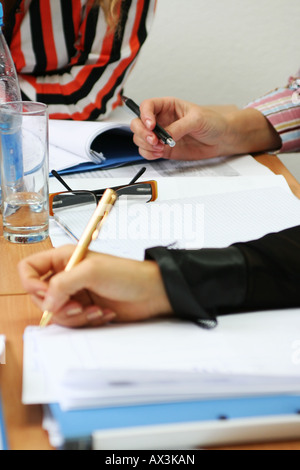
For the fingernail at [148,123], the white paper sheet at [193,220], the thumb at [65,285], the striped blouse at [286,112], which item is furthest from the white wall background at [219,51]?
the thumb at [65,285]

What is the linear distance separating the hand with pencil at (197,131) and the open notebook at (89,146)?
0.16ft

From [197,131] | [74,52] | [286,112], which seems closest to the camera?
[197,131]

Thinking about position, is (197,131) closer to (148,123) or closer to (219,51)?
(148,123)

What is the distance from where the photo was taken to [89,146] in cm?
101

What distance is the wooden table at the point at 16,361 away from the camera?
430mm

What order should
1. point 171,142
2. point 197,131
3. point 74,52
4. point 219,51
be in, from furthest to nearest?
point 219,51
point 74,52
point 197,131
point 171,142

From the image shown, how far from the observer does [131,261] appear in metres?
0.53

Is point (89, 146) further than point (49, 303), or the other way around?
point (89, 146)

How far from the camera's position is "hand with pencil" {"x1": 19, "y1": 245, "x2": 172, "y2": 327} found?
1.62ft

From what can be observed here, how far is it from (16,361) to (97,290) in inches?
3.7

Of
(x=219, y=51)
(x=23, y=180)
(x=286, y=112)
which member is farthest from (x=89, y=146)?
(x=219, y=51)

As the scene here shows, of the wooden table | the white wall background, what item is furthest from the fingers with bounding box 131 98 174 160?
the white wall background

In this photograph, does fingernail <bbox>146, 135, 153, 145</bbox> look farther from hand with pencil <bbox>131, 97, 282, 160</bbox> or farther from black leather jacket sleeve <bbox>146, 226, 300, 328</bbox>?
black leather jacket sleeve <bbox>146, 226, 300, 328</bbox>

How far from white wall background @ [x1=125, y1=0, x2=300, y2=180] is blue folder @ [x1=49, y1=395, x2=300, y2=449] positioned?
1800mm
